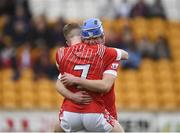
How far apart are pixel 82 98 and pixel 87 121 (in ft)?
0.79

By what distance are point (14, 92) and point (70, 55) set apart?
8.31 meters

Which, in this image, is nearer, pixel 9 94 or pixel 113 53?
pixel 113 53

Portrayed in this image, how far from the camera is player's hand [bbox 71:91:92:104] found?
7.51 metres

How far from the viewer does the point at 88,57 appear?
755 cm

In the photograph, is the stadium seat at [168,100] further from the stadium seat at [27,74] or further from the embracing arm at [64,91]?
the embracing arm at [64,91]

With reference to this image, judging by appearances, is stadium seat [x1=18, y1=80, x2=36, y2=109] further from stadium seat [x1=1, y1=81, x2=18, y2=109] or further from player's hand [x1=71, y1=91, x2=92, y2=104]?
player's hand [x1=71, y1=91, x2=92, y2=104]

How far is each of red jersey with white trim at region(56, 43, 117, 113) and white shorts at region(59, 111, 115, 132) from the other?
0.05 meters

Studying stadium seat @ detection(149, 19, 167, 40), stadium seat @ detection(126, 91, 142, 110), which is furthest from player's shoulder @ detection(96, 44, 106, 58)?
stadium seat @ detection(149, 19, 167, 40)

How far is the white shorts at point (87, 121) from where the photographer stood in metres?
7.53

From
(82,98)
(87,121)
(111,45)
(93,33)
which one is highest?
(93,33)

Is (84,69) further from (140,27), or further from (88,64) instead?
(140,27)

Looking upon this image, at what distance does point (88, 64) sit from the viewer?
7531 millimetres

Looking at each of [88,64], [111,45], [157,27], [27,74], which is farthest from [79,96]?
[157,27]

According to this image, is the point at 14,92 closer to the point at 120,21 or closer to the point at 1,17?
the point at 1,17
